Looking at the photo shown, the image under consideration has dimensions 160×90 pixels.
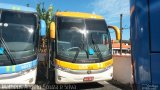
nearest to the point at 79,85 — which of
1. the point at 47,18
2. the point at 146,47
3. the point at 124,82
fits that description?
the point at 124,82

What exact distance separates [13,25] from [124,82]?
580 centimetres

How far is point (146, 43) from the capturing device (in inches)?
93.4

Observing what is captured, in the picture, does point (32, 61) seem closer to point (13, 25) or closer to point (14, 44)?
point (14, 44)

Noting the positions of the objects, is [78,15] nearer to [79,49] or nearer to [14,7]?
[79,49]

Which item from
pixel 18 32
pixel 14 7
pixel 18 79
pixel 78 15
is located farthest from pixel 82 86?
pixel 14 7

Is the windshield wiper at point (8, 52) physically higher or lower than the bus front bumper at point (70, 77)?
higher

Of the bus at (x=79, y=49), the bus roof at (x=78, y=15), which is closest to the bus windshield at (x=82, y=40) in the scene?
the bus at (x=79, y=49)

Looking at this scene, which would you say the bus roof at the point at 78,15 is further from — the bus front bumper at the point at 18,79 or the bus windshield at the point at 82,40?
the bus front bumper at the point at 18,79

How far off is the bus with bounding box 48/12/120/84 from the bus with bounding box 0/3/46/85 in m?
0.86

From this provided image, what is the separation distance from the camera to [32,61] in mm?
9180

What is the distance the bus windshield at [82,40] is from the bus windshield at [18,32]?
1248 millimetres

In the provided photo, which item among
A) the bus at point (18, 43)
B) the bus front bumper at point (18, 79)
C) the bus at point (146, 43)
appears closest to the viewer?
the bus at point (146, 43)

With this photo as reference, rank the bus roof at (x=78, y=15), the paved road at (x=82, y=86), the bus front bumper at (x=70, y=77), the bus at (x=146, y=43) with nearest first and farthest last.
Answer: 1. the bus at (x=146, y=43)
2. the bus front bumper at (x=70, y=77)
3. the bus roof at (x=78, y=15)
4. the paved road at (x=82, y=86)

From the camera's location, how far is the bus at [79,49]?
984cm
